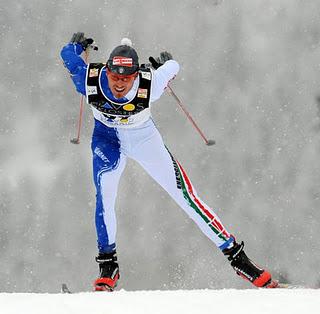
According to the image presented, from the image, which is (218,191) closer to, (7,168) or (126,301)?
(7,168)

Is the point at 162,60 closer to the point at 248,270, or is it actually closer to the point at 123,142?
the point at 123,142

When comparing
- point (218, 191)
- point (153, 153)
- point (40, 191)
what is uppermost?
point (153, 153)

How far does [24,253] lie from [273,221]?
472cm

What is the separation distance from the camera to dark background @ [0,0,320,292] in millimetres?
12320

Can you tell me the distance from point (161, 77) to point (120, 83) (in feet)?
1.43

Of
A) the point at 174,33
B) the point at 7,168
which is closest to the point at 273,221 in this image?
the point at 174,33

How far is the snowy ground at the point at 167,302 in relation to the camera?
12.0 ft

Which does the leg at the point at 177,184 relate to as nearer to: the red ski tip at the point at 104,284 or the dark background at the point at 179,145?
the red ski tip at the point at 104,284

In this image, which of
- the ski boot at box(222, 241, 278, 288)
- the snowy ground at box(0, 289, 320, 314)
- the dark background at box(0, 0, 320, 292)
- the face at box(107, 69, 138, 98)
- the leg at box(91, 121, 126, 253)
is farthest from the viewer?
the dark background at box(0, 0, 320, 292)

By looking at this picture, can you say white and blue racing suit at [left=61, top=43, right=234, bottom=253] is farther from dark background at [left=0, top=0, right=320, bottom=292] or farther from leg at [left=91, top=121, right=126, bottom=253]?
dark background at [left=0, top=0, right=320, bottom=292]

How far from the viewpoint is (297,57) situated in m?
12.4

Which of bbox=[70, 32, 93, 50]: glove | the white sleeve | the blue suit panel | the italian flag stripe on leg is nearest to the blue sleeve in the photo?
bbox=[70, 32, 93, 50]: glove

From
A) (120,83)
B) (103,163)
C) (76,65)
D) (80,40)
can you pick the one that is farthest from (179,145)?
(120,83)

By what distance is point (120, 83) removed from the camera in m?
5.68
